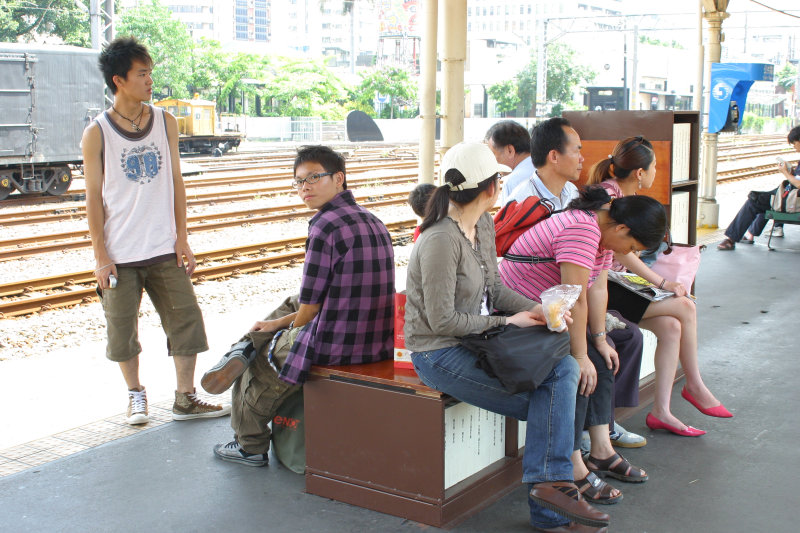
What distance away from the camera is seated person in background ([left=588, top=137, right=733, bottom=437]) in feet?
15.3

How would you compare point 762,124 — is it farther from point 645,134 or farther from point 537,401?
point 537,401

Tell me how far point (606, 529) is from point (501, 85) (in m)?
60.1

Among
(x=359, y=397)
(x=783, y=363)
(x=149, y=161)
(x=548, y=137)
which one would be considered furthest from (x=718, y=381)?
(x=149, y=161)

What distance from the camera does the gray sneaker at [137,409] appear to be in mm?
4797

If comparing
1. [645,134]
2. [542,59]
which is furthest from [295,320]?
[542,59]

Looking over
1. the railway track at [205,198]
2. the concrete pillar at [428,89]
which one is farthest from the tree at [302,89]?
the concrete pillar at [428,89]

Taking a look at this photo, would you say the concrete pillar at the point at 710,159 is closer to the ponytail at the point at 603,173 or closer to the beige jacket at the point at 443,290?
the ponytail at the point at 603,173

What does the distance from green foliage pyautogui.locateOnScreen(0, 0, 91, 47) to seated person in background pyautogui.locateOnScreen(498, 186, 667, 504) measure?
39744mm

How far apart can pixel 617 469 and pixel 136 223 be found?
273 centimetres

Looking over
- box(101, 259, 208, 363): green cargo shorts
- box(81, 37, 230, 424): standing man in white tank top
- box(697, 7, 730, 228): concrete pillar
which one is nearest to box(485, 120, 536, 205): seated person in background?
box(81, 37, 230, 424): standing man in white tank top

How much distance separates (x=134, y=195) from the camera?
4707 mm

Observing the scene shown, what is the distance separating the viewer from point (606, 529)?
137 inches

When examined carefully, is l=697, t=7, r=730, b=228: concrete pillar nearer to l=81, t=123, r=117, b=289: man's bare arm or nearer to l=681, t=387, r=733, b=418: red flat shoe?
l=681, t=387, r=733, b=418: red flat shoe

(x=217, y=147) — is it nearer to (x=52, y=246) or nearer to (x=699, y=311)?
(x=52, y=246)
